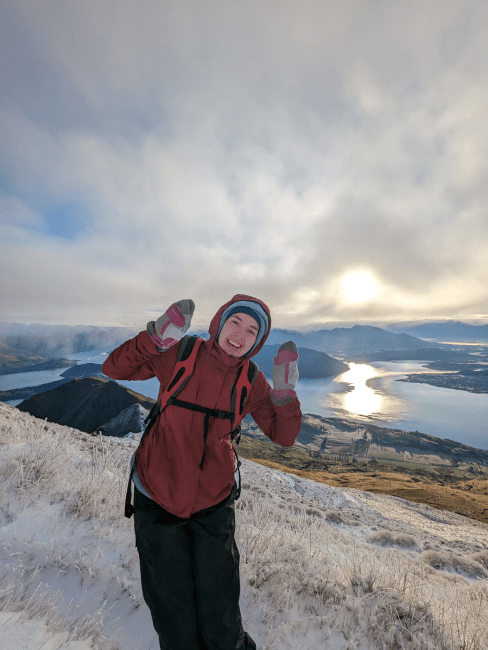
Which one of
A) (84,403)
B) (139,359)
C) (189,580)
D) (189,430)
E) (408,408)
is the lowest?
(408,408)

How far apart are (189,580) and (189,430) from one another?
1.16 m

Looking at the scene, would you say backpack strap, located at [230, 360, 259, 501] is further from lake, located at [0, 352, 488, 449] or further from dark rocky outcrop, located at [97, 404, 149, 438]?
lake, located at [0, 352, 488, 449]

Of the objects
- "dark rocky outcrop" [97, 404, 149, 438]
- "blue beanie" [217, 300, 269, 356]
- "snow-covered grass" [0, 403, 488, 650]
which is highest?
"blue beanie" [217, 300, 269, 356]

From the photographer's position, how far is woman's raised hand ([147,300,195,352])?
2.48 m

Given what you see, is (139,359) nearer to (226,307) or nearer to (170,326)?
(170,326)

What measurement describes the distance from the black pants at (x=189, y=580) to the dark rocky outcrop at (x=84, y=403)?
70582 millimetres

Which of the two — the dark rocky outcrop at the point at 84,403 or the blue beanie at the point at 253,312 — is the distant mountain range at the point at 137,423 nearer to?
the dark rocky outcrop at the point at 84,403

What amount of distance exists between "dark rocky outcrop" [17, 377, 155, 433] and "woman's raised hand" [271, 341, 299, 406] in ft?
232

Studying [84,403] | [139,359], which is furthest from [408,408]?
[139,359]

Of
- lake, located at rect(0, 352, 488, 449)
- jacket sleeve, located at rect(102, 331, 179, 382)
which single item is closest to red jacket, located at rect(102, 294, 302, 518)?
jacket sleeve, located at rect(102, 331, 179, 382)

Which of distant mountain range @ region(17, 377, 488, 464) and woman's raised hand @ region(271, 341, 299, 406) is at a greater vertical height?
woman's raised hand @ region(271, 341, 299, 406)

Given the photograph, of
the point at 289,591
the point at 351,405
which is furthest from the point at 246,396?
the point at 351,405

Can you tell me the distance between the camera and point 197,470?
93.4 inches

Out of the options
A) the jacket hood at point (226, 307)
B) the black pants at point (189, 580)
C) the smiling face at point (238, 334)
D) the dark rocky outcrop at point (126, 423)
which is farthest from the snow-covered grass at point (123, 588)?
the dark rocky outcrop at point (126, 423)
